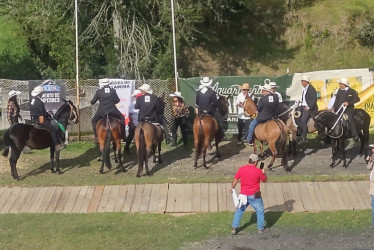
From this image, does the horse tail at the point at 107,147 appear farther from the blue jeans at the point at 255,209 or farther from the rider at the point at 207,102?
the blue jeans at the point at 255,209

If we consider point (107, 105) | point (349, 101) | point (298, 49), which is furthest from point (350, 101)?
point (298, 49)

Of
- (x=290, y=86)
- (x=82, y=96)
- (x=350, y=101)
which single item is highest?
(x=290, y=86)

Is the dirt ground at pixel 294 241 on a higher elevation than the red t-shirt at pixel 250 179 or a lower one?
lower

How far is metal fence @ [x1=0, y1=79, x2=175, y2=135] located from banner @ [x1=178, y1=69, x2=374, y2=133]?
0.66 metres

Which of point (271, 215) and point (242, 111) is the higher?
point (242, 111)

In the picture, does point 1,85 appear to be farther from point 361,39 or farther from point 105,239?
point 361,39

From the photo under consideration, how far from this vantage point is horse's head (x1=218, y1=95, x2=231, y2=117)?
68.3 feet

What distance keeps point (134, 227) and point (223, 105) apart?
836 centimetres

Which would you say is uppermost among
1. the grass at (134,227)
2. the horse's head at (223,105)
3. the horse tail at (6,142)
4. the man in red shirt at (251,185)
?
the horse's head at (223,105)

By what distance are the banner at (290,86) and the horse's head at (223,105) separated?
761 mm

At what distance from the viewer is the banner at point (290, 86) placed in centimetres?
2186

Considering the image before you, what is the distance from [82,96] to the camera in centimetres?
2175

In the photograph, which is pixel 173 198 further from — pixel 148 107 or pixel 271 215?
pixel 148 107

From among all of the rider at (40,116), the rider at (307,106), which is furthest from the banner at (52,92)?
the rider at (307,106)
